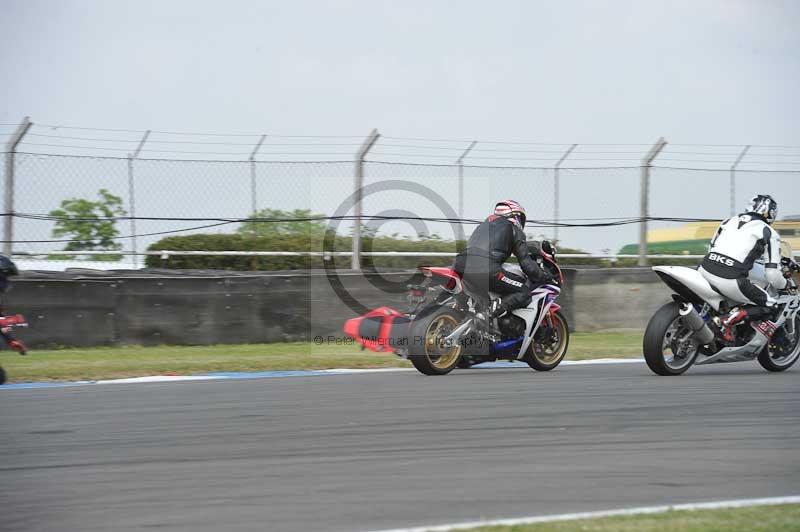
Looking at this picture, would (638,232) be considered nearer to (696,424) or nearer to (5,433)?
(696,424)

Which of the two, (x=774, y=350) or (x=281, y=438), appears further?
(x=774, y=350)

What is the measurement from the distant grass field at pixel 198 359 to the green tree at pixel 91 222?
2567 millimetres

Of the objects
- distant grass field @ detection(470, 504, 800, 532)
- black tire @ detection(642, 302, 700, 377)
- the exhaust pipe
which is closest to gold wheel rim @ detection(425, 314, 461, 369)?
black tire @ detection(642, 302, 700, 377)

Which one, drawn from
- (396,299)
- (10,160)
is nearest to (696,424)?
(396,299)

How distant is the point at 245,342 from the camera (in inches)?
485

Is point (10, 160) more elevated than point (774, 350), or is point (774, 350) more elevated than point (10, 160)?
point (10, 160)

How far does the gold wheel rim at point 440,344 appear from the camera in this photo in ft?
30.0

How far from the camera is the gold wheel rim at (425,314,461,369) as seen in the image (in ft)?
30.0

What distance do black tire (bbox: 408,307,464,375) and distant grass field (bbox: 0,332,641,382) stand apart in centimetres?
146

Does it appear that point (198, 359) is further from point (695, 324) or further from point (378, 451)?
point (378, 451)

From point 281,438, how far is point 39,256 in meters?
8.25

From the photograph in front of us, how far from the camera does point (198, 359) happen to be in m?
10.9

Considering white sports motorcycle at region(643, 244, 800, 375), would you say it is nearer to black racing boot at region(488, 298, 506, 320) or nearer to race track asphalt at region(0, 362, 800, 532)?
race track asphalt at region(0, 362, 800, 532)

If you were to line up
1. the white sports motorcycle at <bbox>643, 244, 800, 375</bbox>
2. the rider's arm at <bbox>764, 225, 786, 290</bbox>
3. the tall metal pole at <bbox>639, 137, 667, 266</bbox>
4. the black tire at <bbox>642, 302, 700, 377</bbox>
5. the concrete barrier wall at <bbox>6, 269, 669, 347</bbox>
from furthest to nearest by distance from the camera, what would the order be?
the tall metal pole at <bbox>639, 137, 667, 266</bbox>, the concrete barrier wall at <bbox>6, 269, 669, 347</bbox>, the rider's arm at <bbox>764, 225, 786, 290</bbox>, the white sports motorcycle at <bbox>643, 244, 800, 375</bbox>, the black tire at <bbox>642, 302, 700, 377</bbox>
